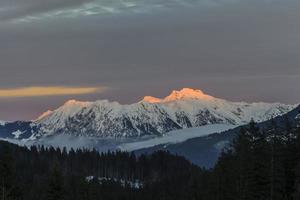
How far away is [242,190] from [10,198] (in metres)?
27.4

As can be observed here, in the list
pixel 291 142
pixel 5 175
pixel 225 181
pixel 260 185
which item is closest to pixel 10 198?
pixel 5 175

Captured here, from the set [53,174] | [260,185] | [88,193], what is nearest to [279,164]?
[260,185]

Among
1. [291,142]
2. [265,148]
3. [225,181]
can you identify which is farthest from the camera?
[225,181]

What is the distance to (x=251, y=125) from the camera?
76.1 metres

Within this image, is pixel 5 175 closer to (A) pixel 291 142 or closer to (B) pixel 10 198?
(B) pixel 10 198

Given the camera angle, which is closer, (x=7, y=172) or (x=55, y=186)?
(x=55, y=186)

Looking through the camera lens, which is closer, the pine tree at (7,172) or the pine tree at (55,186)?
the pine tree at (55,186)

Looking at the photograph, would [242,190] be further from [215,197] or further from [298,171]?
[215,197]

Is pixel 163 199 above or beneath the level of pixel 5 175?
beneath

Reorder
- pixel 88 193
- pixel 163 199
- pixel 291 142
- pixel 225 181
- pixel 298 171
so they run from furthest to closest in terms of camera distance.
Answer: pixel 163 199
pixel 88 193
pixel 225 181
pixel 291 142
pixel 298 171

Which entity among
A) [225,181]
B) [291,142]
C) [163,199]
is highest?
[291,142]

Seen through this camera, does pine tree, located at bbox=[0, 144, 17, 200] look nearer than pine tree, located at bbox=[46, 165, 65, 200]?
No

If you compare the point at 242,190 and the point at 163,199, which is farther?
the point at 163,199

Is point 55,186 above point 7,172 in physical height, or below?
below
